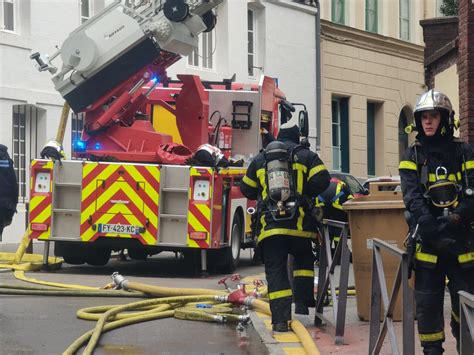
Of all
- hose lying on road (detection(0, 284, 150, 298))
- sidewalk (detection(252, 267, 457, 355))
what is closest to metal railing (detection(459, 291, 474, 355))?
sidewalk (detection(252, 267, 457, 355))

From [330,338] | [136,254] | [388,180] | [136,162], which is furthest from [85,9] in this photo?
[330,338]

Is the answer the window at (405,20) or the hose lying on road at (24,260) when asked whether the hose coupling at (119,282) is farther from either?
the window at (405,20)

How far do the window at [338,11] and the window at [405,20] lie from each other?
11.2ft

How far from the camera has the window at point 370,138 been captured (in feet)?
112

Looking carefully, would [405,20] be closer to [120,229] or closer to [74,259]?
[74,259]

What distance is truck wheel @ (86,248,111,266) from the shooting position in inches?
553

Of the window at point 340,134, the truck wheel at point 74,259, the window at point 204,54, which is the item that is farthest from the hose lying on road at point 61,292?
the window at point 340,134

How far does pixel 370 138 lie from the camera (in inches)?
1347

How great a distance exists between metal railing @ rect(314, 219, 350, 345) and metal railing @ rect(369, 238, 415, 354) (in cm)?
101

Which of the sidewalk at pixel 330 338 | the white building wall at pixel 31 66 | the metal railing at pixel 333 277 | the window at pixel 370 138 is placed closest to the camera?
the sidewalk at pixel 330 338

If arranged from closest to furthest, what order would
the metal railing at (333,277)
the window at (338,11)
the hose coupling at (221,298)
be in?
the metal railing at (333,277) → the hose coupling at (221,298) → the window at (338,11)

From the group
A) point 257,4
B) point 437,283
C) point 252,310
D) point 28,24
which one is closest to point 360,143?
point 257,4

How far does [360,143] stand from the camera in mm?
32969

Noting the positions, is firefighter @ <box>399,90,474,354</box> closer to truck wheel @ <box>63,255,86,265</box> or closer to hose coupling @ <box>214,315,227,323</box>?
hose coupling @ <box>214,315,227,323</box>
